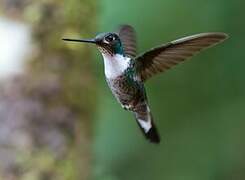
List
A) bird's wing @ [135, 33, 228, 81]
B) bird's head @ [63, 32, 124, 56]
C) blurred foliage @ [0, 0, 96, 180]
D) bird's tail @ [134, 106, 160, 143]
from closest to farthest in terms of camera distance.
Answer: bird's head @ [63, 32, 124, 56], bird's wing @ [135, 33, 228, 81], bird's tail @ [134, 106, 160, 143], blurred foliage @ [0, 0, 96, 180]

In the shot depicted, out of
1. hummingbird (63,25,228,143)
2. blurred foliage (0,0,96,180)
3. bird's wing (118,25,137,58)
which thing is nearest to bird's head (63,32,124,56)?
hummingbird (63,25,228,143)

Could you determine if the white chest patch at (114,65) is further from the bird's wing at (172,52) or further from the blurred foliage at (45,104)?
the blurred foliage at (45,104)

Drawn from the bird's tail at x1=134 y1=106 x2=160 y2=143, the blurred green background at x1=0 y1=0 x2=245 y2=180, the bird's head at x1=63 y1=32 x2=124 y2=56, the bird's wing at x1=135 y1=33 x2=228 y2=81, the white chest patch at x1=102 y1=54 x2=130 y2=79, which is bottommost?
the blurred green background at x1=0 y1=0 x2=245 y2=180

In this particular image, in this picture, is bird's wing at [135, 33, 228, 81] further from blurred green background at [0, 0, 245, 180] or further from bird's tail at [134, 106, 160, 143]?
blurred green background at [0, 0, 245, 180]

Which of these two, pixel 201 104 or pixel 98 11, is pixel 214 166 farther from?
pixel 98 11

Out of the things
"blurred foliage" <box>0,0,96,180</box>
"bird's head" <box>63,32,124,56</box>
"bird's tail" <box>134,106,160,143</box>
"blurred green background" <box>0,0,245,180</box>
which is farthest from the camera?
"blurred green background" <box>0,0,245,180</box>

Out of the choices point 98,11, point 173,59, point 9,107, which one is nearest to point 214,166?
point 98,11

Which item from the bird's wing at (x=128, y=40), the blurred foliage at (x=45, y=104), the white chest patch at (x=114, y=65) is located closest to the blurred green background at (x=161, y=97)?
the blurred foliage at (x=45, y=104)

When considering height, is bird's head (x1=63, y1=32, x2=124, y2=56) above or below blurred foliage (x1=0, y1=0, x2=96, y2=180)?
above
